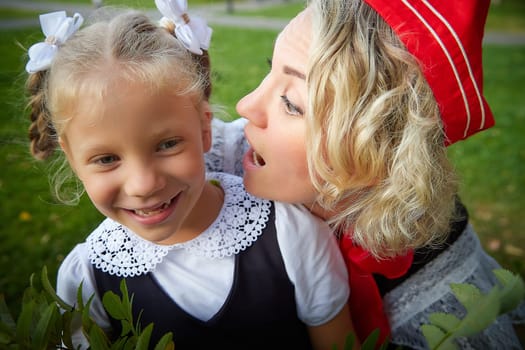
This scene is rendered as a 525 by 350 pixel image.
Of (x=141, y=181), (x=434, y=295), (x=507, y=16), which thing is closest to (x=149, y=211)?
(x=141, y=181)

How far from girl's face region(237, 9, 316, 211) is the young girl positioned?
9 centimetres

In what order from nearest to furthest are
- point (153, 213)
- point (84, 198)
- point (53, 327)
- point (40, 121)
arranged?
point (53, 327)
point (153, 213)
point (40, 121)
point (84, 198)

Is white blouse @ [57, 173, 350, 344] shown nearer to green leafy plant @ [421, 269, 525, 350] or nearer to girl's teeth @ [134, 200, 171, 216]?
girl's teeth @ [134, 200, 171, 216]

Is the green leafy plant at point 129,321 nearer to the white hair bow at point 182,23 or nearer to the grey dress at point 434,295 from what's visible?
the white hair bow at point 182,23

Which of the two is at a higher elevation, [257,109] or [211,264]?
[257,109]

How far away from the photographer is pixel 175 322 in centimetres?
159

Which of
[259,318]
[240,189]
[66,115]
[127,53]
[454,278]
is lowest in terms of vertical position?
[454,278]

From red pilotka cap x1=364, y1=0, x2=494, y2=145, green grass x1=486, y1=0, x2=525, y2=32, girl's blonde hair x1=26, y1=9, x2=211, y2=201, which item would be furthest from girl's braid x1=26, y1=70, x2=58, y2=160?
green grass x1=486, y1=0, x2=525, y2=32

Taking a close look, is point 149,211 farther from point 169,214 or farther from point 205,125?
point 205,125

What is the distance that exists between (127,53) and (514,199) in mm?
3498

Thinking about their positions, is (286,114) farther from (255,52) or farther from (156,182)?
(255,52)

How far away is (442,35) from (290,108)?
0.46 metres

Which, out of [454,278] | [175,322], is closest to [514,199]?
[454,278]

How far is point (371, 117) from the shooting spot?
4.65ft
